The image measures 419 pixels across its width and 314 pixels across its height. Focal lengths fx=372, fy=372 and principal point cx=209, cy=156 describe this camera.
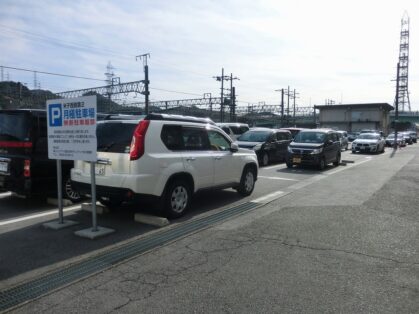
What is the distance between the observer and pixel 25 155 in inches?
287

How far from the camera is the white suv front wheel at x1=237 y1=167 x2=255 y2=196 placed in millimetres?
8961

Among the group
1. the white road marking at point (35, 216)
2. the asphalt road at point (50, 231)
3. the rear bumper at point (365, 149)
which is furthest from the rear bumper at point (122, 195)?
the rear bumper at point (365, 149)

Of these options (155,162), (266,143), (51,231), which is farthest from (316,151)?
(51,231)

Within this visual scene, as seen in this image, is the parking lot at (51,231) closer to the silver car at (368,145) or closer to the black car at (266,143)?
the black car at (266,143)

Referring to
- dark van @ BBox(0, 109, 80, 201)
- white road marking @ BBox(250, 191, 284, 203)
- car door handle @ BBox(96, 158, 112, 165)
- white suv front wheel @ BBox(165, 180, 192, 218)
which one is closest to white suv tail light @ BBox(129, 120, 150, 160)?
car door handle @ BBox(96, 158, 112, 165)

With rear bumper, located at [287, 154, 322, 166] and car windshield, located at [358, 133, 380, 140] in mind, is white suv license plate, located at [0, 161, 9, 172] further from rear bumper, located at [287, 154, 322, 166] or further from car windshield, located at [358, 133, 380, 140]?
car windshield, located at [358, 133, 380, 140]

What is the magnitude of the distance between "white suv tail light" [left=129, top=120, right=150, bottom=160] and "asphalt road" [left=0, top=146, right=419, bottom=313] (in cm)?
123

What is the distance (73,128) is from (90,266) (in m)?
2.28

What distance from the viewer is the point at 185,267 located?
4.51 meters

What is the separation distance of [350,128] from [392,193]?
69.3m

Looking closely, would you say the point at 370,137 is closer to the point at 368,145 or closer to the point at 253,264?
the point at 368,145

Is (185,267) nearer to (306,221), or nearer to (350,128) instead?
(306,221)

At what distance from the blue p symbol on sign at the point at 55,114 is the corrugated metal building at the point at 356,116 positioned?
243 feet

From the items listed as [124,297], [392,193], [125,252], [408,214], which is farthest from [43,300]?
[392,193]
